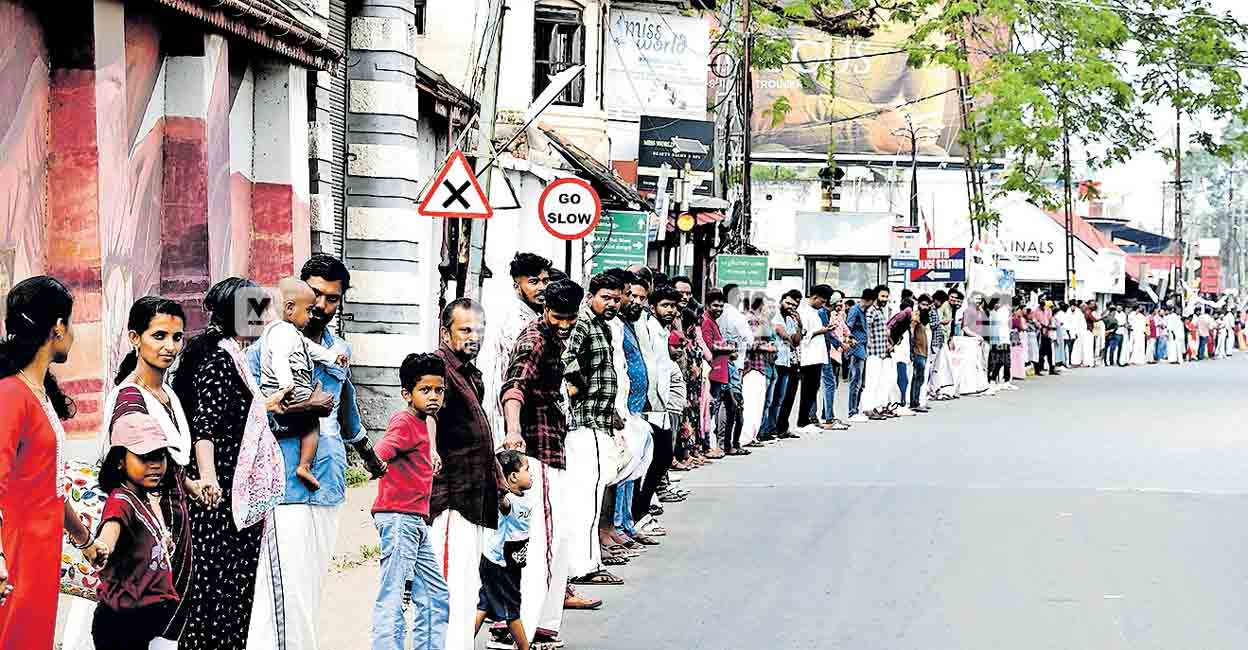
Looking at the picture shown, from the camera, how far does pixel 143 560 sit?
6.40 metres

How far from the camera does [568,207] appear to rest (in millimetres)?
18016

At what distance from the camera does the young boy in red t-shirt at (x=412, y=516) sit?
7750 mm

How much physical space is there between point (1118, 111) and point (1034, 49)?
7.05ft

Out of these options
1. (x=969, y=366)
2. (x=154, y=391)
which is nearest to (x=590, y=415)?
(x=154, y=391)

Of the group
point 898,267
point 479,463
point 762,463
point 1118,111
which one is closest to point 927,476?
point 762,463

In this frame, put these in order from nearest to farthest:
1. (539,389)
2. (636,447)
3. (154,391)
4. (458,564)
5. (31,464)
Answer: (31,464), (154,391), (458,564), (539,389), (636,447)

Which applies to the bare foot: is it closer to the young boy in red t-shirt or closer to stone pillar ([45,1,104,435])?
the young boy in red t-shirt

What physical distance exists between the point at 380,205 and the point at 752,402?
5732 millimetres

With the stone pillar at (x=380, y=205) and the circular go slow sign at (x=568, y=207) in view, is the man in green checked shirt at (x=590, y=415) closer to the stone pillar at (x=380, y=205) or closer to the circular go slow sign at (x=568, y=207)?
the circular go slow sign at (x=568, y=207)

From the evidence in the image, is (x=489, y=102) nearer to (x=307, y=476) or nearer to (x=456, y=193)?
(x=456, y=193)

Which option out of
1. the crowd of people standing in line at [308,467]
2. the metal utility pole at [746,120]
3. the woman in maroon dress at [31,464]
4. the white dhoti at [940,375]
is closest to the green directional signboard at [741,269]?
the metal utility pole at [746,120]

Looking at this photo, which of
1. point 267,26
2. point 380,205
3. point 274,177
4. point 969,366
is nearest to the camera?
point 267,26

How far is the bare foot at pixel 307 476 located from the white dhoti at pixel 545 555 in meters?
1.91

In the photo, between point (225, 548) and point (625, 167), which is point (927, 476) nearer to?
point (225, 548)
